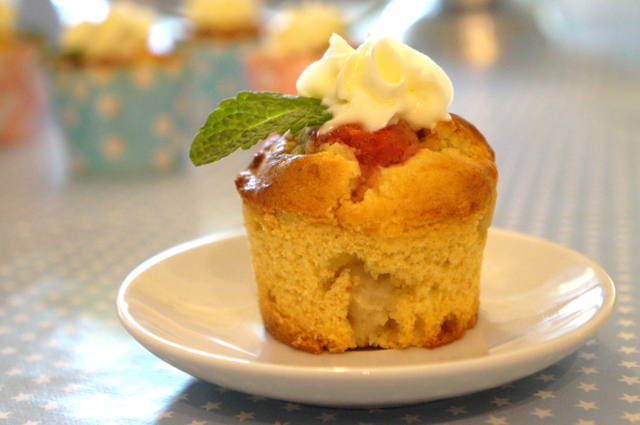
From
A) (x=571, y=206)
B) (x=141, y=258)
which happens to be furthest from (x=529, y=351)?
(x=571, y=206)

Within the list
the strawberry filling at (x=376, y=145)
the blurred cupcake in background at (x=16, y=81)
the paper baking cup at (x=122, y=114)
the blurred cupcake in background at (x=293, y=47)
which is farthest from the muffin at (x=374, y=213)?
the blurred cupcake in background at (x=16, y=81)

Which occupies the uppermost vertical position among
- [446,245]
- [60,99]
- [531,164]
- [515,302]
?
[60,99]

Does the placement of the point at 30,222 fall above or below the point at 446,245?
below

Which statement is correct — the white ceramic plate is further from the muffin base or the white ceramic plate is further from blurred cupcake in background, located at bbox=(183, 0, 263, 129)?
blurred cupcake in background, located at bbox=(183, 0, 263, 129)

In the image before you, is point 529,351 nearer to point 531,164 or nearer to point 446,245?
point 446,245

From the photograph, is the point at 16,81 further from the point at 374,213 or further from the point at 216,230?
the point at 374,213

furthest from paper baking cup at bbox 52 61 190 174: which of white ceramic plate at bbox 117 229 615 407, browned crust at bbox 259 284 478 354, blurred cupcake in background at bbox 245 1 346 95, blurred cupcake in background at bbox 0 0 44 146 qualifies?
browned crust at bbox 259 284 478 354
